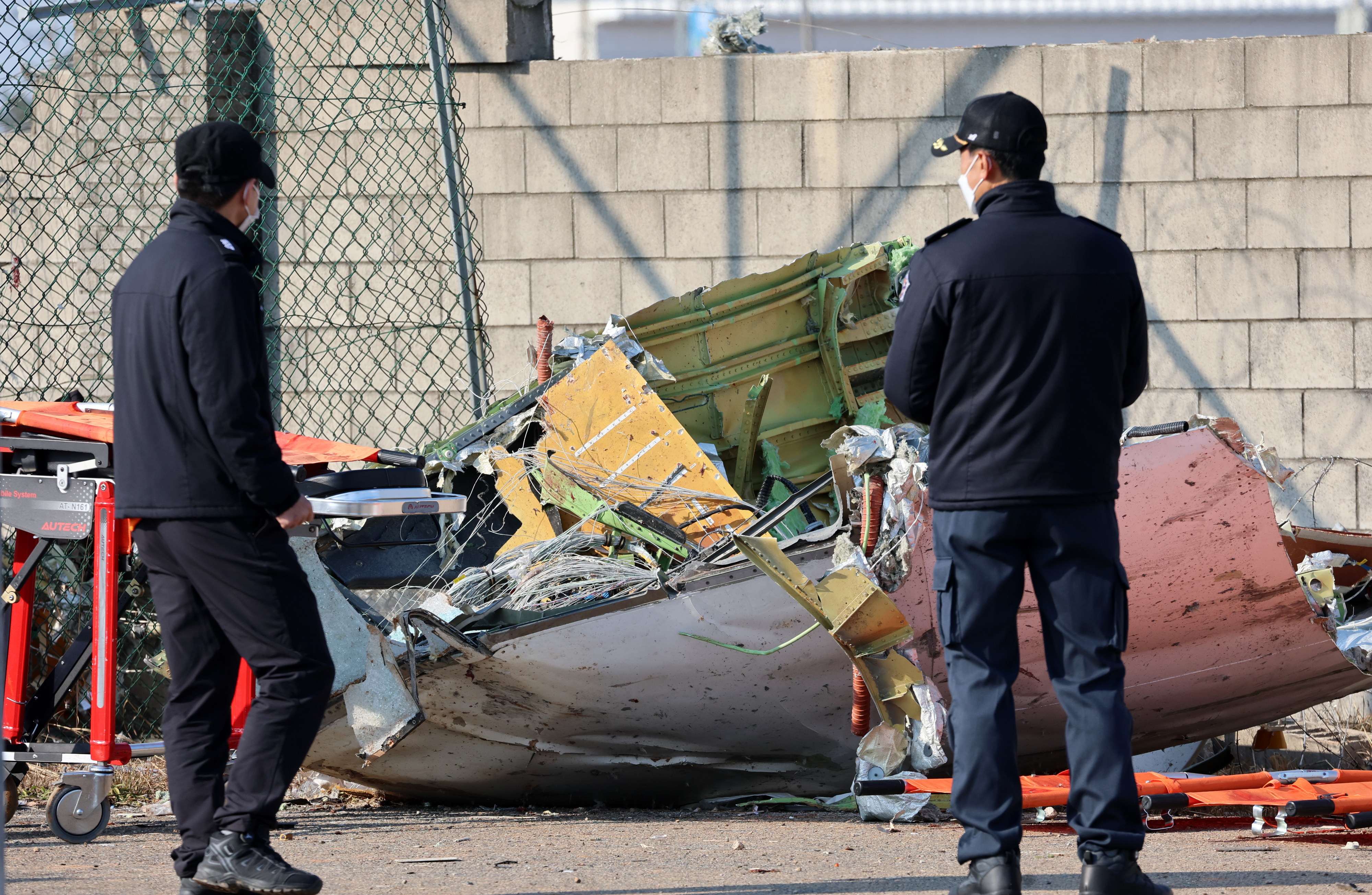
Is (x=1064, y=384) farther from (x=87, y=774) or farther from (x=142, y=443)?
(x=87, y=774)

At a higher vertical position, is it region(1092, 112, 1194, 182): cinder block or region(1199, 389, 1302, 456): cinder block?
region(1092, 112, 1194, 182): cinder block

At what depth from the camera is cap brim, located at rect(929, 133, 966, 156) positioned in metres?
2.82

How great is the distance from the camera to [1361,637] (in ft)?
13.4

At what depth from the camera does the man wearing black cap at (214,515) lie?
8.83 feet

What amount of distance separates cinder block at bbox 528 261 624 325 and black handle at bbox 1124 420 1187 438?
266cm

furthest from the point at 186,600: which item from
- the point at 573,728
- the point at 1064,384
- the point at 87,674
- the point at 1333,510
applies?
the point at 1333,510

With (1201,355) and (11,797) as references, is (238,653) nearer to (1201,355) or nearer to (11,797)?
(11,797)

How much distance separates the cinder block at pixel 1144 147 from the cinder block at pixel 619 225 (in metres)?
1.93

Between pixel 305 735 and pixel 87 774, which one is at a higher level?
pixel 305 735

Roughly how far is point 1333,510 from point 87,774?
4.82 metres

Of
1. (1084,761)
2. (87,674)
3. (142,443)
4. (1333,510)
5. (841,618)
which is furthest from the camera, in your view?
(1333,510)

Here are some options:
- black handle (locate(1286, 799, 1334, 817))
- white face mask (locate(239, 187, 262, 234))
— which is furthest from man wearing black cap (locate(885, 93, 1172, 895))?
white face mask (locate(239, 187, 262, 234))

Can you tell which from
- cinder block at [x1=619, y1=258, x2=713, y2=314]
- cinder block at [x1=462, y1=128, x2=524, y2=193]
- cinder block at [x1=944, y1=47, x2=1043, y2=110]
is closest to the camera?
cinder block at [x1=944, y1=47, x2=1043, y2=110]

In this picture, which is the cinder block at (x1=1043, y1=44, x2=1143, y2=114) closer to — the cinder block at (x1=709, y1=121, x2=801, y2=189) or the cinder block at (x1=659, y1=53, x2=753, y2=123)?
the cinder block at (x1=709, y1=121, x2=801, y2=189)
